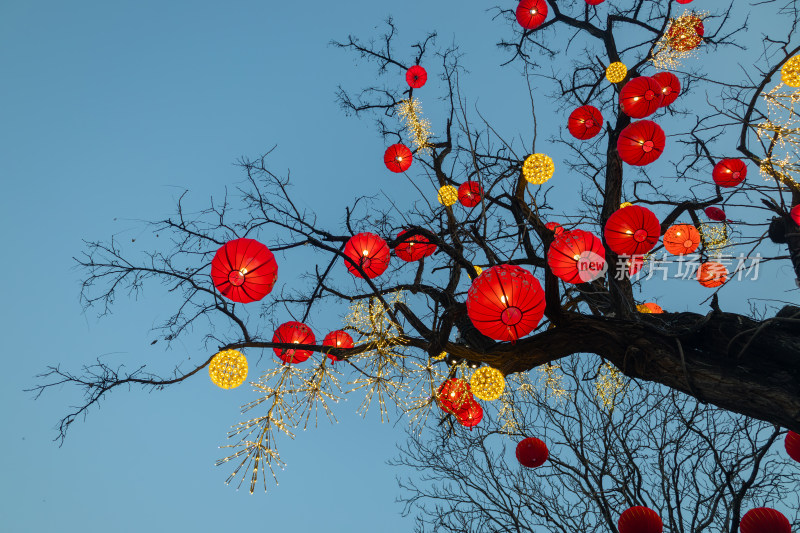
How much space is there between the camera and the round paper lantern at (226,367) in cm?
432

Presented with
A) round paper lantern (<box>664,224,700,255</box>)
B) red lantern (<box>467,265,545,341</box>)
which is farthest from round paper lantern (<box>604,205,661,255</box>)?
red lantern (<box>467,265,545,341</box>)

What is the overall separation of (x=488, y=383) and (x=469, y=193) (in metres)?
2.90

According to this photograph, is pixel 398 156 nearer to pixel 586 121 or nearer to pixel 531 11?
pixel 586 121

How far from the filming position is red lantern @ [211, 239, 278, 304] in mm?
3715

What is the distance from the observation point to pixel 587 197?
25.5ft

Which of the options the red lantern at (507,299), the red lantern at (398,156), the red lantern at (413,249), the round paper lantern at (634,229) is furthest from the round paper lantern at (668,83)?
the red lantern at (507,299)

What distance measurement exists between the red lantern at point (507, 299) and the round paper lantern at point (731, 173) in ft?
14.0

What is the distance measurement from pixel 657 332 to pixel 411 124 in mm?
5566

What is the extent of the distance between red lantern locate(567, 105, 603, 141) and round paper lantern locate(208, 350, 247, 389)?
505cm

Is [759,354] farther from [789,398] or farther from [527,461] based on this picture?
[527,461]

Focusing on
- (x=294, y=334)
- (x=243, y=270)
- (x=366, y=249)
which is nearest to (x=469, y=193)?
(x=366, y=249)

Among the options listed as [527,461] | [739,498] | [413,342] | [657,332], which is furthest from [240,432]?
[739,498]

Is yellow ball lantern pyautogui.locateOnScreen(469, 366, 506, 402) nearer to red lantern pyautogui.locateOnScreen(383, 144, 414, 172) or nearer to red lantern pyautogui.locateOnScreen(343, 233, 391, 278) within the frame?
red lantern pyautogui.locateOnScreen(343, 233, 391, 278)

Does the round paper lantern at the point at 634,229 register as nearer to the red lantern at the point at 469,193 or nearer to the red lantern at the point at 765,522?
the red lantern at the point at 469,193
